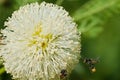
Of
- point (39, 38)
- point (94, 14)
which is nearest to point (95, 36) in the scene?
point (94, 14)

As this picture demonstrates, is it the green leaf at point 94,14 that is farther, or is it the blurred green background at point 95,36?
the blurred green background at point 95,36

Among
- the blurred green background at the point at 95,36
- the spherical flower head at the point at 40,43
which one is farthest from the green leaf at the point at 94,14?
the spherical flower head at the point at 40,43

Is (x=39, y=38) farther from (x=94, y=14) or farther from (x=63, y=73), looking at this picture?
(x=94, y=14)

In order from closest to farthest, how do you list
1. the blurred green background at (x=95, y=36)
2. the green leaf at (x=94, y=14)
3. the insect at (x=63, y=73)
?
the insect at (x=63, y=73) → the green leaf at (x=94, y=14) → the blurred green background at (x=95, y=36)

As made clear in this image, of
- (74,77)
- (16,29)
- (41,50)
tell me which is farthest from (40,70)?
(74,77)

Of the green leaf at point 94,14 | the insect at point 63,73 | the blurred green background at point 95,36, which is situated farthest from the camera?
Result: the blurred green background at point 95,36

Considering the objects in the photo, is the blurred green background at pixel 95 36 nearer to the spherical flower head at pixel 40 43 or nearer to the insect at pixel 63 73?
the spherical flower head at pixel 40 43

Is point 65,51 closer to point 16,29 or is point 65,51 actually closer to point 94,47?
point 16,29
